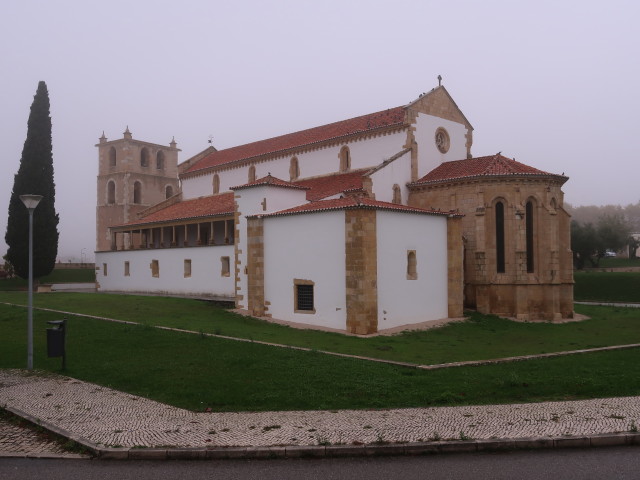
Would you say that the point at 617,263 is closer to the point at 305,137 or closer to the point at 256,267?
the point at 305,137

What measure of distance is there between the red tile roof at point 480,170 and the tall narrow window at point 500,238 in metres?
1.71

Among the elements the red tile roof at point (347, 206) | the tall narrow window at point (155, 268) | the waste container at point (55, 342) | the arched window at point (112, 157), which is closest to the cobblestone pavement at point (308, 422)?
the waste container at point (55, 342)

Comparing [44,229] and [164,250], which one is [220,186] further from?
[44,229]

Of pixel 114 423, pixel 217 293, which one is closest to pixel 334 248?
pixel 217 293

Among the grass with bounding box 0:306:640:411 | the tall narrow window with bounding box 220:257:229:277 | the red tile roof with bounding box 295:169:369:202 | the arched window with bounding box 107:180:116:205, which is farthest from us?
the arched window with bounding box 107:180:116:205

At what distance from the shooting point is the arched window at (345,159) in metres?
33.6

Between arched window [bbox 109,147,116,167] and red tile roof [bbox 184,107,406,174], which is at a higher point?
arched window [bbox 109,147,116,167]

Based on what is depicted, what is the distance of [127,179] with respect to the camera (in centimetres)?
5575

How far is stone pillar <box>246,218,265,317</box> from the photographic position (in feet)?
87.0

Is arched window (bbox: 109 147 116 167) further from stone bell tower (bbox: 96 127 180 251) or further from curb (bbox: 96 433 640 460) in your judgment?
curb (bbox: 96 433 640 460)

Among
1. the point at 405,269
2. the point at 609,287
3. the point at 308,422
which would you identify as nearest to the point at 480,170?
the point at 405,269

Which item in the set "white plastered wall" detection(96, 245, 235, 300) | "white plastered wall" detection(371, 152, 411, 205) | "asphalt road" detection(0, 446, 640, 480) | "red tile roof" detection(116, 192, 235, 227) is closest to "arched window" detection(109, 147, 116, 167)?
"red tile roof" detection(116, 192, 235, 227)

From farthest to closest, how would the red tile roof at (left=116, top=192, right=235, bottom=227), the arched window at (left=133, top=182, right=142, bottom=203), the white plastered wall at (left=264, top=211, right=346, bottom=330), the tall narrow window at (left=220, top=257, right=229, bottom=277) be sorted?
1. the arched window at (left=133, top=182, right=142, bottom=203)
2. the red tile roof at (left=116, top=192, right=235, bottom=227)
3. the tall narrow window at (left=220, top=257, right=229, bottom=277)
4. the white plastered wall at (left=264, top=211, right=346, bottom=330)

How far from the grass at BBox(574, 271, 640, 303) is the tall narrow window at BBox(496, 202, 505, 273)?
2038 cm
